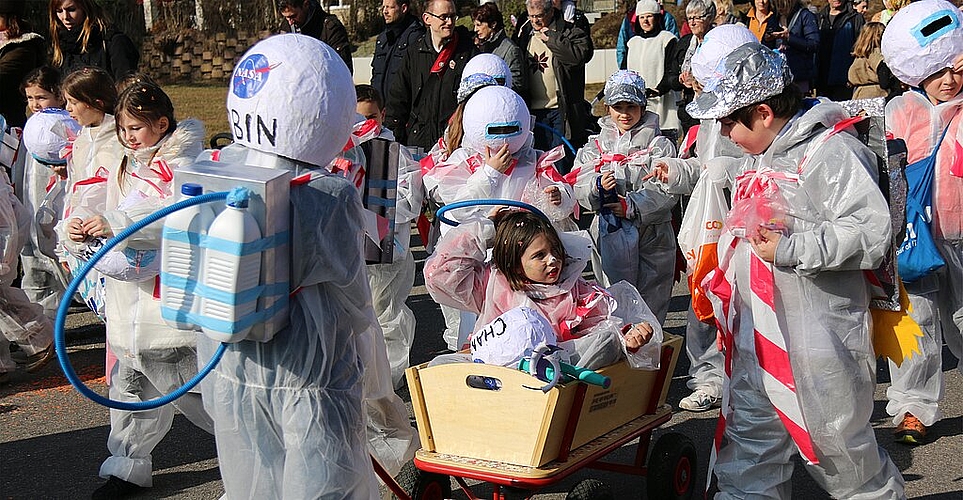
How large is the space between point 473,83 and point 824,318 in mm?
3085

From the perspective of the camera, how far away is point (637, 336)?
416cm

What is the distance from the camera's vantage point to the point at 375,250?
3.65m

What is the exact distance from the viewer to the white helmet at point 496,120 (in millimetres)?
5449

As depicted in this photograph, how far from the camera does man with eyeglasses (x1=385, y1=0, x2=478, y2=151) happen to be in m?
8.31

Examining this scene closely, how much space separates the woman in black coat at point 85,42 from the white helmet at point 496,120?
3427 millimetres

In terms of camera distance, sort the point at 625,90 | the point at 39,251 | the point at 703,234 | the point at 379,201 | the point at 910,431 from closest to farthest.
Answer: the point at 379,201, the point at 703,234, the point at 910,431, the point at 625,90, the point at 39,251

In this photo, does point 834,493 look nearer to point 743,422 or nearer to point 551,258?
point 743,422

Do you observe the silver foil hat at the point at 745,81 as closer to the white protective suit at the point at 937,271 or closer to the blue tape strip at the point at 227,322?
the white protective suit at the point at 937,271

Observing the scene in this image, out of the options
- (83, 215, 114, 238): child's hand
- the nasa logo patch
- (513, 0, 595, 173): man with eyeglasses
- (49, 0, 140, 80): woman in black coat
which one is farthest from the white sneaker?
Result: (49, 0, 140, 80): woman in black coat

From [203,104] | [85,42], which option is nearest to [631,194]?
[85,42]

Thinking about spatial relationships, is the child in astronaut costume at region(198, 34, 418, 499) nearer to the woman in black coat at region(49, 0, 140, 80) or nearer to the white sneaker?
the white sneaker

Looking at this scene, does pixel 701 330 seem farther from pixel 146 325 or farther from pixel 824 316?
pixel 146 325

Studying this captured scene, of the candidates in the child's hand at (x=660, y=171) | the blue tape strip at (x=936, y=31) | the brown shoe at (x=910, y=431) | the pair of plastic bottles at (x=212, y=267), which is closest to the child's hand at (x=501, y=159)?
the child's hand at (x=660, y=171)

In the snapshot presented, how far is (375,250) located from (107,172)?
5.24ft
